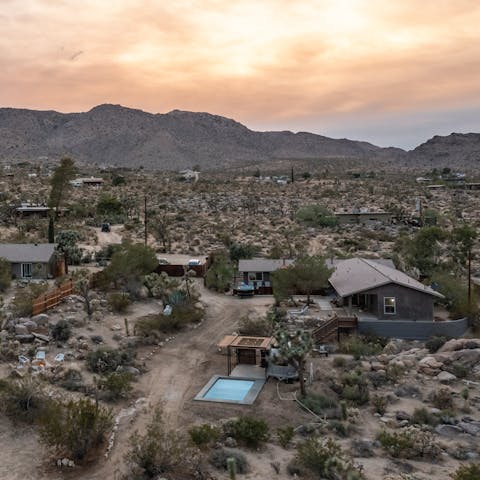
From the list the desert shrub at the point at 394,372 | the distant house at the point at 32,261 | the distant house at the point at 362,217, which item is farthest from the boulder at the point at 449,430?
the distant house at the point at 362,217

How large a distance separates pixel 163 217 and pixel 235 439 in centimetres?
5138

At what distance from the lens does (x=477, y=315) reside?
A: 28.5 metres

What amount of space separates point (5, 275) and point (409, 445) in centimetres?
2596

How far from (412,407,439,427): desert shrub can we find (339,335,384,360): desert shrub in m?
A: 5.46

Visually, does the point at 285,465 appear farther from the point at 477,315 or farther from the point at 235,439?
the point at 477,315

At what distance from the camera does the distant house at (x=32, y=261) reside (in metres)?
36.9

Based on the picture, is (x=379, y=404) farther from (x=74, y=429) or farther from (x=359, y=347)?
(x=74, y=429)

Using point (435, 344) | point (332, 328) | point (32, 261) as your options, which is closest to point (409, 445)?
point (435, 344)

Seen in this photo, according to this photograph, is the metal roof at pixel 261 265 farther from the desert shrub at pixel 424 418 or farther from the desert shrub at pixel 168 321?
the desert shrub at pixel 424 418

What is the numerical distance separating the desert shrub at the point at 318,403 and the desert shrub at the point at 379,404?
1.31m

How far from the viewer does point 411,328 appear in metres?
27.3

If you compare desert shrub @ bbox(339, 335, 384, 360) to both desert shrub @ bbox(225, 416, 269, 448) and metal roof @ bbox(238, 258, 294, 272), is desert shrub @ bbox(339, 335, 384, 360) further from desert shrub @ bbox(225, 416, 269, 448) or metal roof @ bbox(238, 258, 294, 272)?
metal roof @ bbox(238, 258, 294, 272)

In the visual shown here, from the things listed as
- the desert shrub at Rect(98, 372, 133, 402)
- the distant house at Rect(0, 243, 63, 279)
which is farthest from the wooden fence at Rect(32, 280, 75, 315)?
the desert shrub at Rect(98, 372, 133, 402)

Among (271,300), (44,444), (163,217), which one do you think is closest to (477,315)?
(271,300)
